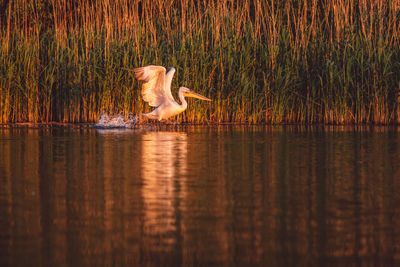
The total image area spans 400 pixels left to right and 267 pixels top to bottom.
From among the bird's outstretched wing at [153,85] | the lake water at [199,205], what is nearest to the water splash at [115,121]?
the bird's outstretched wing at [153,85]

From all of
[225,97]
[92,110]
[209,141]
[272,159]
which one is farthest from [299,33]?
[272,159]

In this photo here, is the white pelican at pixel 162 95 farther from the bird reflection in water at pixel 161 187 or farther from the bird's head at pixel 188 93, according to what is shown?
the bird reflection in water at pixel 161 187

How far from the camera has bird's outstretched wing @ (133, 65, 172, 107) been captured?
14117 millimetres

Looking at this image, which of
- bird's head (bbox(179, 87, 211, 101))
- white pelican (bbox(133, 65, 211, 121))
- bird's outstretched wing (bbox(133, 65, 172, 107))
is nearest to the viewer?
bird's outstretched wing (bbox(133, 65, 172, 107))

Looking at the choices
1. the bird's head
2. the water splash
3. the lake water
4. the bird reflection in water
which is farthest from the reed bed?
the lake water

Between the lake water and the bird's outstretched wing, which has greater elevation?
the bird's outstretched wing

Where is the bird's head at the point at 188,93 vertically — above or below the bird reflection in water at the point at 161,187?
above

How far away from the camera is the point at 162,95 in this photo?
14.8 m

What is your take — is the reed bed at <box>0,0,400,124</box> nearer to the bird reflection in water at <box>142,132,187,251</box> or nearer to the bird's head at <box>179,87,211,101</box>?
the bird's head at <box>179,87,211,101</box>

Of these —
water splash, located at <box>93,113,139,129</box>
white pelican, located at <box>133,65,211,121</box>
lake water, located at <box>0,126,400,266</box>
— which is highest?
white pelican, located at <box>133,65,211,121</box>

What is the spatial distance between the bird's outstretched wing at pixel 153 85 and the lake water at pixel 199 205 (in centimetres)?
363

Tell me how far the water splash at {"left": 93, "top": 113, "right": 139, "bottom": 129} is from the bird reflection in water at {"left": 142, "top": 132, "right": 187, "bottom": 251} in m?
3.06

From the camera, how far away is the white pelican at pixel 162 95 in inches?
568

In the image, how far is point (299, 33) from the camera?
16.6 m
